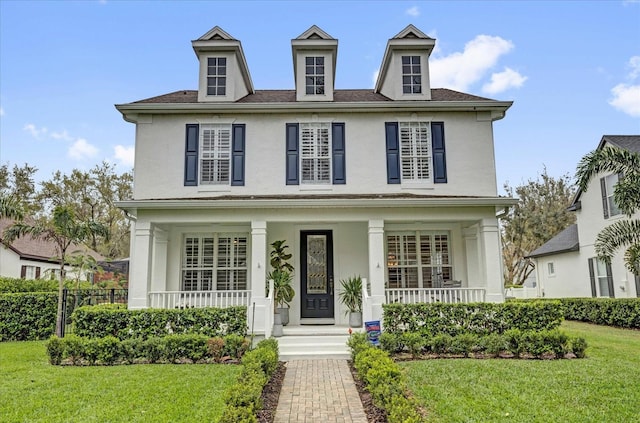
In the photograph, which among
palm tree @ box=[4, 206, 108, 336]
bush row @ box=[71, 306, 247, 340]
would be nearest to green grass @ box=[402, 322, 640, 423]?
bush row @ box=[71, 306, 247, 340]

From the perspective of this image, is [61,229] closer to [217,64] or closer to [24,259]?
[217,64]

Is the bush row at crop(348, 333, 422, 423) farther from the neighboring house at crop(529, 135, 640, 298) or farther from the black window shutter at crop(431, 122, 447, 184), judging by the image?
the neighboring house at crop(529, 135, 640, 298)

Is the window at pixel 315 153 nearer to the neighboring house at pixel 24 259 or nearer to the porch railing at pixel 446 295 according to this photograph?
the porch railing at pixel 446 295

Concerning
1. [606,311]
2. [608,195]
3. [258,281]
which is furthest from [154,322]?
[608,195]

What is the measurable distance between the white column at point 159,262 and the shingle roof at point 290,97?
156 inches

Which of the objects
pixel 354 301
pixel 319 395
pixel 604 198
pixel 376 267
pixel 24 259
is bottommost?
pixel 319 395

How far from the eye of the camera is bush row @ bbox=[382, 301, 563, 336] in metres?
9.48

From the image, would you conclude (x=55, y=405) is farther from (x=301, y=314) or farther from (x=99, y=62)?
(x=99, y=62)

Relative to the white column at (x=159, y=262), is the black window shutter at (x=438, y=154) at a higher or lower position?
higher

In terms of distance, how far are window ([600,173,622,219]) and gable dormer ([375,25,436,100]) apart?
30.5 ft

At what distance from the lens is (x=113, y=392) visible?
21.0 ft

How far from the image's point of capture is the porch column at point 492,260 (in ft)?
34.4

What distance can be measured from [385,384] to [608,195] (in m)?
15.6

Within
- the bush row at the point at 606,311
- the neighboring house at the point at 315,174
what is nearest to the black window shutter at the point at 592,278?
the bush row at the point at 606,311
